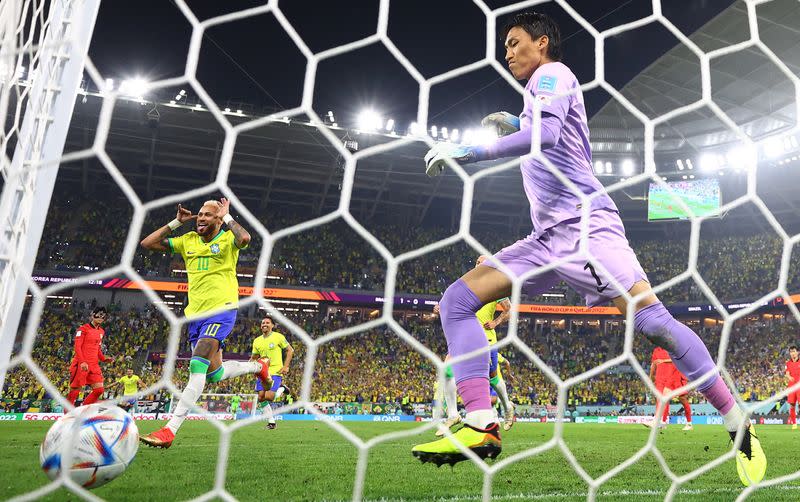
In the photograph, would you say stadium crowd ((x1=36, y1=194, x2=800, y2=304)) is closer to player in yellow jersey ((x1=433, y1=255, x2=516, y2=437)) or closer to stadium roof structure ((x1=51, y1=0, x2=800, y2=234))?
stadium roof structure ((x1=51, y1=0, x2=800, y2=234))

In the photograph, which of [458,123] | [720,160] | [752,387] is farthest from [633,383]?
[458,123]

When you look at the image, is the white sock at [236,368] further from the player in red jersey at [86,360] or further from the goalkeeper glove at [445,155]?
the player in red jersey at [86,360]

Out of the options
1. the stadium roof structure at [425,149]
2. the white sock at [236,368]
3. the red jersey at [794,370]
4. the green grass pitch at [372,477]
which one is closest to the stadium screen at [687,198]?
the stadium roof structure at [425,149]

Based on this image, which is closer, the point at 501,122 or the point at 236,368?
the point at 501,122

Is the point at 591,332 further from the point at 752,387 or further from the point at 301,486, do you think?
the point at 301,486

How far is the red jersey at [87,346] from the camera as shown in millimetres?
7684

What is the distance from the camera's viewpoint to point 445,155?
6.70 ft

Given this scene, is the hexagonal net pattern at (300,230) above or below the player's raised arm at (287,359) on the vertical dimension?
above

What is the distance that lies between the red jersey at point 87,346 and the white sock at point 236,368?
3651mm

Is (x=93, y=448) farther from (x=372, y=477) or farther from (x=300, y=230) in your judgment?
(x=372, y=477)

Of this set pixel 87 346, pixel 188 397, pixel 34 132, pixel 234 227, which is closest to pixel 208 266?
pixel 234 227

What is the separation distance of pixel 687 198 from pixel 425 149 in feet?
35.8

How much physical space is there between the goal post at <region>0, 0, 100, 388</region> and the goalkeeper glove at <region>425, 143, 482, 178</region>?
50.4 inches

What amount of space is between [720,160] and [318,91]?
650 inches
